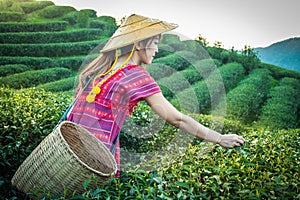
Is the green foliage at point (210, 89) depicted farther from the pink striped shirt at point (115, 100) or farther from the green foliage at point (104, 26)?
the pink striped shirt at point (115, 100)

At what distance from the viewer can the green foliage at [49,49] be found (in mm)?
6641

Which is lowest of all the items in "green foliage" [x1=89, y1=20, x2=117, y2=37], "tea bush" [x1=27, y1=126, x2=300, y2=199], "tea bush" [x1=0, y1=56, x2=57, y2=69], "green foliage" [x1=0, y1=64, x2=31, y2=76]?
"green foliage" [x1=0, y1=64, x2=31, y2=76]

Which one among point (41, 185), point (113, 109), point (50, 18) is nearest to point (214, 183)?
point (113, 109)

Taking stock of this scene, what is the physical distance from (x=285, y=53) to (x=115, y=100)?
159 inches

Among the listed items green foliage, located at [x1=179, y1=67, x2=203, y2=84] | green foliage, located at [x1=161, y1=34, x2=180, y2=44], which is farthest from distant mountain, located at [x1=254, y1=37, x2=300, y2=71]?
green foliage, located at [x1=161, y1=34, x2=180, y2=44]

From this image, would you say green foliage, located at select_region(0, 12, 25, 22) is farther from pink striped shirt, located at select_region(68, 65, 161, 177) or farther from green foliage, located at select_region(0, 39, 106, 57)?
pink striped shirt, located at select_region(68, 65, 161, 177)

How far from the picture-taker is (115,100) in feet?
6.23

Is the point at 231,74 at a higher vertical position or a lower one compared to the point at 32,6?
lower

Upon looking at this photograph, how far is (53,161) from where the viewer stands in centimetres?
169

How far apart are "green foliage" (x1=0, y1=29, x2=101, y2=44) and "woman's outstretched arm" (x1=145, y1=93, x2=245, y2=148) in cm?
561

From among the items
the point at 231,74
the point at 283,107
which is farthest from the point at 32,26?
the point at 283,107

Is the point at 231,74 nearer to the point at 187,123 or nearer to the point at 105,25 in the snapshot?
the point at 105,25

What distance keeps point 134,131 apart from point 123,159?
31 centimetres

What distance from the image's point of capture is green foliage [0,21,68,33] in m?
6.94
